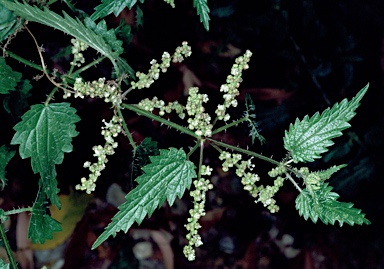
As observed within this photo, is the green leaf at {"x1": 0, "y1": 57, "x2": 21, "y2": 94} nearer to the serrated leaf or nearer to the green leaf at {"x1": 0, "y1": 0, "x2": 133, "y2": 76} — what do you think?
the serrated leaf

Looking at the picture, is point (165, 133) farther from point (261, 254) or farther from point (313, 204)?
point (313, 204)

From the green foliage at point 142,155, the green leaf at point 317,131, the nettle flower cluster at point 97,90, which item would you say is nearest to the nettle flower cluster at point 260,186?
the green leaf at point 317,131

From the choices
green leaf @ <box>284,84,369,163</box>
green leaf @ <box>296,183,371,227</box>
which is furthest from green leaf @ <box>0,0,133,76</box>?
green leaf @ <box>296,183,371,227</box>

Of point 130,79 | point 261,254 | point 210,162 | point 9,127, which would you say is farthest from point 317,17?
point 9,127

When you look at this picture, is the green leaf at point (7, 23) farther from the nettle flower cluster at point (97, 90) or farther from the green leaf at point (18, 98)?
the nettle flower cluster at point (97, 90)

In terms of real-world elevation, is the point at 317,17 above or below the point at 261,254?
above

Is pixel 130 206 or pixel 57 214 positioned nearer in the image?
pixel 130 206

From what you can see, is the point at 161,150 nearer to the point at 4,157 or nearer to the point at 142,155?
the point at 142,155
